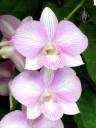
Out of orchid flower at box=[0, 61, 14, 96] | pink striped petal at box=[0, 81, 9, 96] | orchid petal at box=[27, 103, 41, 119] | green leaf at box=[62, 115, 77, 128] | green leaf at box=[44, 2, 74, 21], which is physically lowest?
green leaf at box=[62, 115, 77, 128]

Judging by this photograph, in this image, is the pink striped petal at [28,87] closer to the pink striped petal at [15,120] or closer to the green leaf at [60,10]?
the pink striped petal at [15,120]

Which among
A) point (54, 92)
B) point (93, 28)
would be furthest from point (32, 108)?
point (93, 28)

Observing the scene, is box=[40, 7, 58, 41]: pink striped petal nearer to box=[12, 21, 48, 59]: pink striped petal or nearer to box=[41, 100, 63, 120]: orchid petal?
box=[12, 21, 48, 59]: pink striped petal

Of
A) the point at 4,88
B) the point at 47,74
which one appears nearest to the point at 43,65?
the point at 47,74

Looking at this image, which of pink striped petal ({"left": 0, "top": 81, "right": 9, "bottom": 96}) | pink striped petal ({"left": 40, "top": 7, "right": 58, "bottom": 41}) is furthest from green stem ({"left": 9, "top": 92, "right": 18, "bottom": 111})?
pink striped petal ({"left": 40, "top": 7, "right": 58, "bottom": 41})

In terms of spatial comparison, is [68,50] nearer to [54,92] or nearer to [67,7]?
[54,92]
